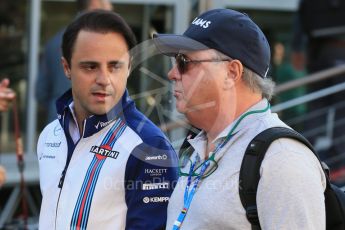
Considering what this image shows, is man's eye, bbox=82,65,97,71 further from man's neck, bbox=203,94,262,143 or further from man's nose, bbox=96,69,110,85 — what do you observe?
man's neck, bbox=203,94,262,143

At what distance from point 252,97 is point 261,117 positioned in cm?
10

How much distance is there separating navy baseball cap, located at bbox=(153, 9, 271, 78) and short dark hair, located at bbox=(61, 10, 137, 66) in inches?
17.0

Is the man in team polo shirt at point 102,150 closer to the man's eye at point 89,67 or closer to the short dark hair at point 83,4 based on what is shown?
the man's eye at point 89,67

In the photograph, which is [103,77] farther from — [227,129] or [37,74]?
[37,74]

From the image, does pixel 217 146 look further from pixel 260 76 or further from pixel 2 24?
pixel 2 24

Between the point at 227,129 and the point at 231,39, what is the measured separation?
0.30m

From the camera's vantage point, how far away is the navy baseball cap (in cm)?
224

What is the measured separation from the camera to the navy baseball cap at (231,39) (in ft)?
7.34

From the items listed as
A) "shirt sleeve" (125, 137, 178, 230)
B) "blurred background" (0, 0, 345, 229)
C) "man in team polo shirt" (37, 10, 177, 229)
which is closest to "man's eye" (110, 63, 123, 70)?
"man in team polo shirt" (37, 10, 177, 229)

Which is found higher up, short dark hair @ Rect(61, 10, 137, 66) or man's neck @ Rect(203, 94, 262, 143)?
short dark hair @ Rect(61, 10, 137, 66)

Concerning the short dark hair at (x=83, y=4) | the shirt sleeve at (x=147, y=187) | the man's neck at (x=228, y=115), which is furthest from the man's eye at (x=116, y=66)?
the short dark hair at (x=83, y=4)

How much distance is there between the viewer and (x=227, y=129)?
2236 mm

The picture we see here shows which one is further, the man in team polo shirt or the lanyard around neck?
the man in team polo shirt

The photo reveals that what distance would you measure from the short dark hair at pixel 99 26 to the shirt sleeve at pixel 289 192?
37.3 inches
